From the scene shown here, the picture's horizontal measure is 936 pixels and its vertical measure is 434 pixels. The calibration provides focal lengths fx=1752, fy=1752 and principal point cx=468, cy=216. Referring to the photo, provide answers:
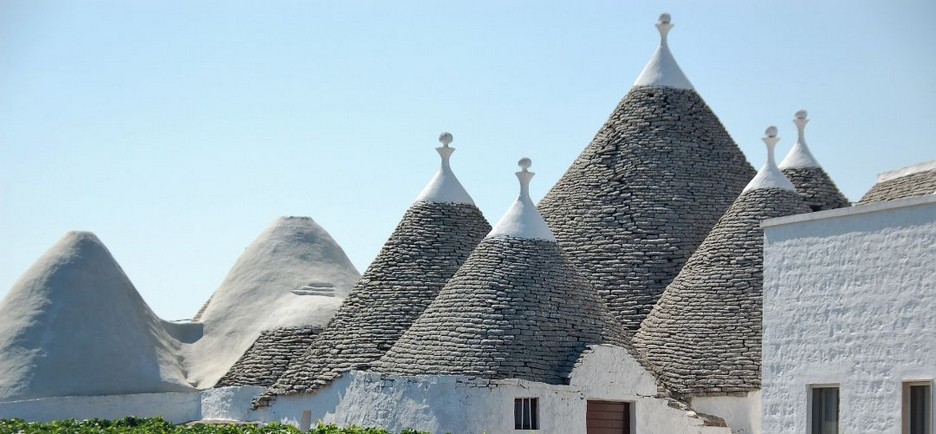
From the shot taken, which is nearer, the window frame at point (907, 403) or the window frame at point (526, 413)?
the window frame at point (907, 403)

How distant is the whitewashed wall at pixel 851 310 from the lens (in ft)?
76.4

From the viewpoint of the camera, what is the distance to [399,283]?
106 feet

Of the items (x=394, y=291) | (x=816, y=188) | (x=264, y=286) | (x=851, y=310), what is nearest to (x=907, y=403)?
(x=851, y=310)

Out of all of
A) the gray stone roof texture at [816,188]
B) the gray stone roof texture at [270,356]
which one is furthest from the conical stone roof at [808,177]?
the gray stone roof texture at [270,356]

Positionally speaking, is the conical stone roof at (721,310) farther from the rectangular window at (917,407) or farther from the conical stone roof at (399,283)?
the rectangular window at (917,407)

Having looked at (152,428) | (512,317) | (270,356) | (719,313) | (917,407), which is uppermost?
(719,313)

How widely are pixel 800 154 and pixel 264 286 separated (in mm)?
17910

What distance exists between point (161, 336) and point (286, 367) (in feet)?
37.0

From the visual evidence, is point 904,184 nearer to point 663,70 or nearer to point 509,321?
point 663,70

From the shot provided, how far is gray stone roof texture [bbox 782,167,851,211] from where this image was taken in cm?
3400

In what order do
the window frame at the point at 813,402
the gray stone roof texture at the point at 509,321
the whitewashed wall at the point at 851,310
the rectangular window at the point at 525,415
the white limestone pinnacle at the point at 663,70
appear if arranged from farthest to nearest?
the white limestone pinnacle at the point at 663,70 → the gray stone roof texture at the point at 509,321 → the rectangular window at the point at 525,415 → the window frame at the point at 813,402 → the whitewashed wall at the point at 851,310

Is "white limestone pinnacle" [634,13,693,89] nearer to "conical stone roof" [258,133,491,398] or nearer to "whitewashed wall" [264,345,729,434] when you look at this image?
"conical stone roof" [258,133,491,398]

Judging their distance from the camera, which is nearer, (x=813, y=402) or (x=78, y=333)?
(x=813, y=402)

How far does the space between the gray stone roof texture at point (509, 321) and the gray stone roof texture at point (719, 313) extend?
1.22m
